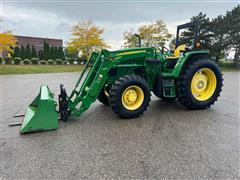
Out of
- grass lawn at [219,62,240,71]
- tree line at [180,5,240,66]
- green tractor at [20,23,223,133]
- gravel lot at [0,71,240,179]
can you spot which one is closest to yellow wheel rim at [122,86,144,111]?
green tractor at [20,23,223,133]

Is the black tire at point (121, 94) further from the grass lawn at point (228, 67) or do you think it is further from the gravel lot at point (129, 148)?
the grass lawn at point (228, 67)

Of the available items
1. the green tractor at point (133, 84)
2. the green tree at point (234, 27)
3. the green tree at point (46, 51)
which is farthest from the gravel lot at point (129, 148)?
the green tree at point (46, 51)

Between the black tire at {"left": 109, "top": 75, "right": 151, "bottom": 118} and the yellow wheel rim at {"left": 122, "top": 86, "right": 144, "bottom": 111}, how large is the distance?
64mm

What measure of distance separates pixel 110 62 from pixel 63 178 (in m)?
2.44

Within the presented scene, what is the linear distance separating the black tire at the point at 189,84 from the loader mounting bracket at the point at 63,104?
270 cm

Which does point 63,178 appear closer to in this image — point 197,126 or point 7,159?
point 7,159

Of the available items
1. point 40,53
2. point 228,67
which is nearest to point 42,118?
point 228,67

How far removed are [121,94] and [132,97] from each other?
1.14ft

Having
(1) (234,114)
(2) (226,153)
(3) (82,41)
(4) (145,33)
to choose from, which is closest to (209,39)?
(4) (145,33)

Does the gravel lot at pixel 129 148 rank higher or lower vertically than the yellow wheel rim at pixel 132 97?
lower

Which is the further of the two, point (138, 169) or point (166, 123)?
point (166, 123)

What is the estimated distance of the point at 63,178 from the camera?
218 cm

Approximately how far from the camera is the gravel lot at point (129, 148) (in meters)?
2.28

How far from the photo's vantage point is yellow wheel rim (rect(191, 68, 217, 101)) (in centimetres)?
479
